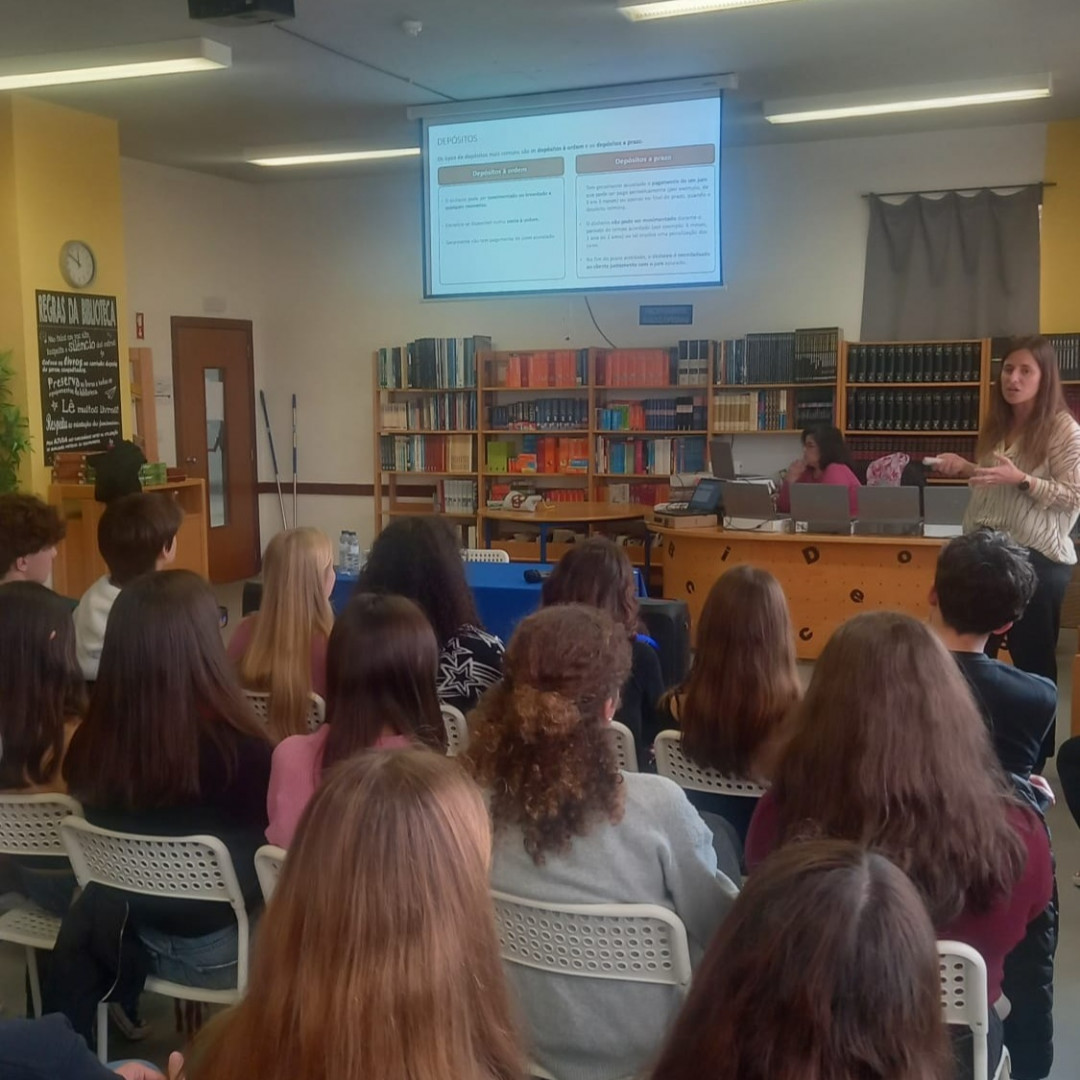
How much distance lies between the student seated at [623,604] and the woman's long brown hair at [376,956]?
1823mm

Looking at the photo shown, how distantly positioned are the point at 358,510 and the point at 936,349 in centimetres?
458

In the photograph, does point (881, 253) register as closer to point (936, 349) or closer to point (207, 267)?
point (936, 349)

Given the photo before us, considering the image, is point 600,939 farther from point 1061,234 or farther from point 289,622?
point 1061,234

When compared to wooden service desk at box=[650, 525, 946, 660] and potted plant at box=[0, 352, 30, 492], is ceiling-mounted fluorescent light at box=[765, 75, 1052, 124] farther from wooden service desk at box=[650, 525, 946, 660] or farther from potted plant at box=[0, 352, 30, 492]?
potted plant at box=[0, 352, 30, 492]

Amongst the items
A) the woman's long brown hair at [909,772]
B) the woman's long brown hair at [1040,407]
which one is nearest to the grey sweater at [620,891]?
the woman's long brown hair at [909,772]

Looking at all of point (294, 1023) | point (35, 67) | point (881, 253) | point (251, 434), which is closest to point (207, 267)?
point (251, 434)

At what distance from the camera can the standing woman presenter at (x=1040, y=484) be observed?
364 cm

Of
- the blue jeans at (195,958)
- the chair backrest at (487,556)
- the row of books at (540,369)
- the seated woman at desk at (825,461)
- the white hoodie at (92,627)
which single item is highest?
the row of books at (540,369)

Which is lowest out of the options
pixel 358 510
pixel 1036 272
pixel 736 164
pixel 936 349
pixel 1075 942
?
pixel 1075 942

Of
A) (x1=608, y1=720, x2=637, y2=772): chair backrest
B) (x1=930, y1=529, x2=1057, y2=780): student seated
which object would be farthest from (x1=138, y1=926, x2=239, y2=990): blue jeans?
(x1=930, y1=529, x2=1057, y2=780): student seated

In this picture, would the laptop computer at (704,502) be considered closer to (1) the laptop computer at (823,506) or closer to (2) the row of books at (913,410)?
(1) the laptop computer at (823,506)

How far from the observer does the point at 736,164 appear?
25.0 feet

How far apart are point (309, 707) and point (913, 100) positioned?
5083mm

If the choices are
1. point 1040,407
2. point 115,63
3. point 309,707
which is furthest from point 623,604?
Result: point 115,63
